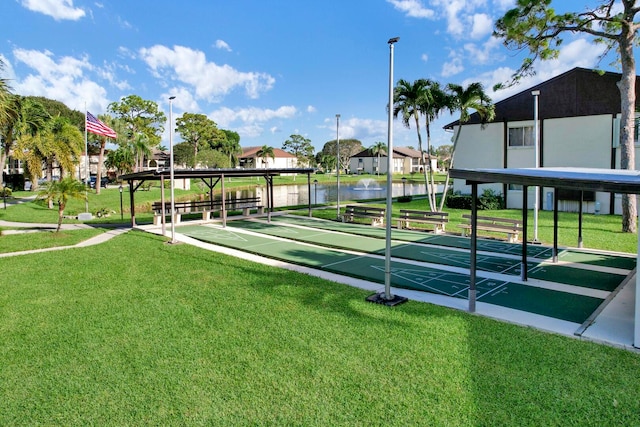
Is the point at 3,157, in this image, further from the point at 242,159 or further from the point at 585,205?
the point at 242,159

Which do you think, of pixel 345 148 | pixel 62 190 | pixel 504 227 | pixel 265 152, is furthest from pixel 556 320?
pixel 345 148

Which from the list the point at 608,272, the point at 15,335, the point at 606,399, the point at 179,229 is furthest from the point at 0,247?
the point at 608,272

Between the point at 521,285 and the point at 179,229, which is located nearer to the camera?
the point at 521,285

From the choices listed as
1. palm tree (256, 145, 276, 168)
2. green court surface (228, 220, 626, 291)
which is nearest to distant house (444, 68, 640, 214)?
green court surface (228, 220, 626, 291)

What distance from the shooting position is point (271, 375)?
5.61 meters

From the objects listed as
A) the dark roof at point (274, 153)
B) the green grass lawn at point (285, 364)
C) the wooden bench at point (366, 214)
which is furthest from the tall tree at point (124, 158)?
the dark roof at point (274, 153)

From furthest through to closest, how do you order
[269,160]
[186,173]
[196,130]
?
[269,160] → [196,130] → [186,173]

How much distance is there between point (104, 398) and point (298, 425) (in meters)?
2.41

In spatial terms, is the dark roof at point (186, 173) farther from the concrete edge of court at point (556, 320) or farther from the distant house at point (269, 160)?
the distant house at point (269, 160)

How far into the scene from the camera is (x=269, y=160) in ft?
340

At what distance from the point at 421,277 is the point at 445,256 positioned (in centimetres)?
275

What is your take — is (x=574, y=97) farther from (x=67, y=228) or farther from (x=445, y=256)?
(x=67, y=228)

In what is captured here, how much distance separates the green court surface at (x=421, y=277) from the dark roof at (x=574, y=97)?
16881mm

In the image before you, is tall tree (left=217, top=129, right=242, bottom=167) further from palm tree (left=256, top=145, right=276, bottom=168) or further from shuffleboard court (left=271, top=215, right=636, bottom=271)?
shuffleboard court (left=271, top=215, right=636, bottom=271)
